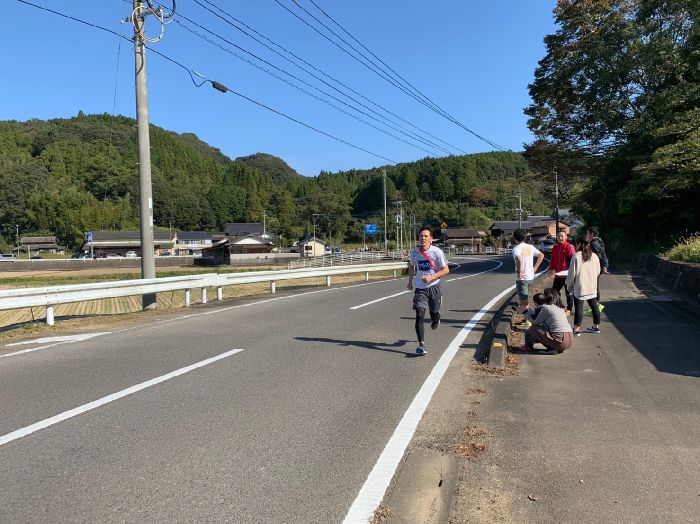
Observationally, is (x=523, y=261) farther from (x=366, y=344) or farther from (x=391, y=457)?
(x=391, y=457)

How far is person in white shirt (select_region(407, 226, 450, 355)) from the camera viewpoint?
7.31m

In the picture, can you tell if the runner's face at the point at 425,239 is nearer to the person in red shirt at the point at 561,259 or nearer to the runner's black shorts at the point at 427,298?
the runner's black shorts at the point at 427,298

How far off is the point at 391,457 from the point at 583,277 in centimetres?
601

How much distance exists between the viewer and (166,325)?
10508 mm

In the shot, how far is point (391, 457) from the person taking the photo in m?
3.87

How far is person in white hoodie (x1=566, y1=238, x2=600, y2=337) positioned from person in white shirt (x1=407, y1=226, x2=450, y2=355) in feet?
8.57

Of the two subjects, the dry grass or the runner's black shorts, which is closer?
the dry grass

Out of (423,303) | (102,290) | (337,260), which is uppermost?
(423,303)

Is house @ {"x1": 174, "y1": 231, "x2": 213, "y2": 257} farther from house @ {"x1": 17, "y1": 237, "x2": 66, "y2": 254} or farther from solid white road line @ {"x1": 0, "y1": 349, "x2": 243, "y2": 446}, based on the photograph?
solid white road line @ {"x1": 0, "y1": 349, "x2": 243, "y2": 446}

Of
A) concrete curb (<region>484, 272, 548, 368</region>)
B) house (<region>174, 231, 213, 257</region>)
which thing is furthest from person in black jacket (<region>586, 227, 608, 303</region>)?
house (<region>174, 231, 213, 257</region>)

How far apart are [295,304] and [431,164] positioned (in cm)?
14664

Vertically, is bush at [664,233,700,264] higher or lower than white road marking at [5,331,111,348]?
higher

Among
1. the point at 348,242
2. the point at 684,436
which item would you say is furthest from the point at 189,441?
the point at 348,242

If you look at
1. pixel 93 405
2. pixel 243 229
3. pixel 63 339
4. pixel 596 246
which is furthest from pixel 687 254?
pixel 243 229
